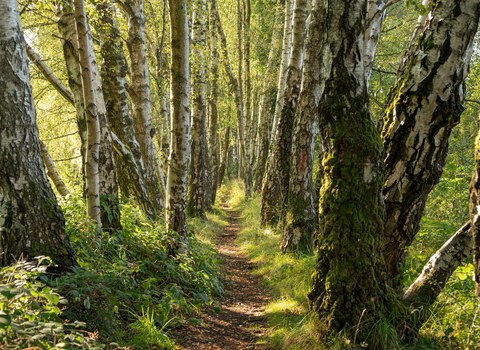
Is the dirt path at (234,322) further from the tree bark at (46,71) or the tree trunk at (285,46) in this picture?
the tree bark at (46,71)

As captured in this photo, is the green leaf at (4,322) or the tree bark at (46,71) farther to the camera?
the tree bark at (46,71)

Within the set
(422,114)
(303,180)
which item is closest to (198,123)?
(303,180)

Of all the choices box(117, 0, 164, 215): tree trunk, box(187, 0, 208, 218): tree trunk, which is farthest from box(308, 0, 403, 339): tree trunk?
box(187, 0, 208, 218): tree trunk

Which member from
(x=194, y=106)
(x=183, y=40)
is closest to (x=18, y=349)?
(x=183, y=40)

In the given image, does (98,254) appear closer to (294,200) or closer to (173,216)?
(173,216)

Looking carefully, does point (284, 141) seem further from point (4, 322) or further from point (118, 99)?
point (4, 322)

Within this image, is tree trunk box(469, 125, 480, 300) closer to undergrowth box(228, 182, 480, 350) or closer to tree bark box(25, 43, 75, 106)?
undergrowth box(228, 182, 480, 350)

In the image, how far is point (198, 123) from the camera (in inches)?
376

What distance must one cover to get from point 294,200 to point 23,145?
14.5 ft

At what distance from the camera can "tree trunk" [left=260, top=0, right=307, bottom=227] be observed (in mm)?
6230

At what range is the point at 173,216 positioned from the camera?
4.69 metres

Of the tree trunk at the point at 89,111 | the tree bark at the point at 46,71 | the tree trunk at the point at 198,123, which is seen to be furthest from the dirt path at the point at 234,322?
the tree trunk at the point at 198,123

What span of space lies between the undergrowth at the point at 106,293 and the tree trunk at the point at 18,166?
257 millimetres

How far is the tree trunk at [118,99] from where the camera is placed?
598 cm
